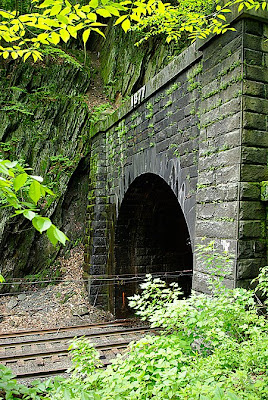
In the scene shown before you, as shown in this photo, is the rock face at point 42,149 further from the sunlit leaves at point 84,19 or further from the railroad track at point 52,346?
the sunlit leaves at point 84,19

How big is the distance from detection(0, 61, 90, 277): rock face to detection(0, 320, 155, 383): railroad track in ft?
10.7

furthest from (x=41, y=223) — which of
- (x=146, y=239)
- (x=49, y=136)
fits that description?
(x=49, y=136)

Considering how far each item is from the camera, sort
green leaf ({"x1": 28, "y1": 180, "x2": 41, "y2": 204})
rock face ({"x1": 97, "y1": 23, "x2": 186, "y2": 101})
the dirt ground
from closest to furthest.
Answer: green leaf ({"x1": 28, "y1": 180, "x2": 41, "y2": 204})
the dirt ground
rock face ({"x1": 97, "y1": 23, "x2": 186, "y2": 101})

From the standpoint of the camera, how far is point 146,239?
29.0 ft

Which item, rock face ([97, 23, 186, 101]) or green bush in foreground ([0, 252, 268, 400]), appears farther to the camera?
rock face ([97, 23, 186, 101])

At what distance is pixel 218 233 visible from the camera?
3.86 m

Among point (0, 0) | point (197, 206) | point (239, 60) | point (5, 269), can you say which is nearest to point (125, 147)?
point (197, 206)

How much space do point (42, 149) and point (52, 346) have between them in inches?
257

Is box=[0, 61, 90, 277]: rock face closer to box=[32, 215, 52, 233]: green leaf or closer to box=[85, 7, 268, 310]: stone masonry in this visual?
box=[85, 7, 268, 310]: stone masonry

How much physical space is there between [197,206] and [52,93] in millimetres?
9262

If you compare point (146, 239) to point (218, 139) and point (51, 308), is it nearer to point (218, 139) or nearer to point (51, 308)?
point (51, 308)

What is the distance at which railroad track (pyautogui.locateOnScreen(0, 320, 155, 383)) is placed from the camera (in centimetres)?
522

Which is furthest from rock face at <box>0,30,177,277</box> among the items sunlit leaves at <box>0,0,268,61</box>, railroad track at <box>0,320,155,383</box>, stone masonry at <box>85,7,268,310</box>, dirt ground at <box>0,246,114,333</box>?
sunlit leaves at <box>0,0,268,61</box>

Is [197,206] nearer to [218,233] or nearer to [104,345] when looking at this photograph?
[218,233]
